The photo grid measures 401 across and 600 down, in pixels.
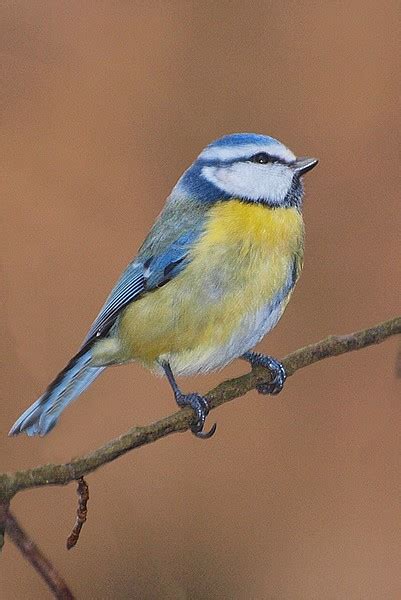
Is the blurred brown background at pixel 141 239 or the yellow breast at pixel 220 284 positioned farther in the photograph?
the yellow breast at pixel 220 284

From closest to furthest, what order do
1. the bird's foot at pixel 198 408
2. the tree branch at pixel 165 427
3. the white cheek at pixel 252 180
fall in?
the tree branch at pixel 165 427, the bird's foot at pixel 198 408, the white cheek at pixel 252 180

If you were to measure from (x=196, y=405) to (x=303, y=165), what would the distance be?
24 cm

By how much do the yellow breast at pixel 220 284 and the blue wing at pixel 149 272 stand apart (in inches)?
0.4

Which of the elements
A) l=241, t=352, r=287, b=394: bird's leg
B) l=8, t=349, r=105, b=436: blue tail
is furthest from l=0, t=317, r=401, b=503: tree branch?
l=8, t=349, r=105, b=436: blue tail

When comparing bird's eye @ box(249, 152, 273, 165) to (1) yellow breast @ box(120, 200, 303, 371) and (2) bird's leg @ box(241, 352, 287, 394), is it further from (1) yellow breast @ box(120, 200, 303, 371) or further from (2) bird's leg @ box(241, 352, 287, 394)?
(2) bird's leg @ box(241, 352, 287, 394)

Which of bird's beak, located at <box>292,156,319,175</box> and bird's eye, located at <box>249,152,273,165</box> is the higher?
bird's eye, located at <box>249,152,273,165</box>

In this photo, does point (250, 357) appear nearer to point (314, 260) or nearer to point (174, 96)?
point (314, 260)

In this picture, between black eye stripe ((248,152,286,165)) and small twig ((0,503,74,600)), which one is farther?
black eye stripe ((248,152,286,165))

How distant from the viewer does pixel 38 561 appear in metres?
0.63

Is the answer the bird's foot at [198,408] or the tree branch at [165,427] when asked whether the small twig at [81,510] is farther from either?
the bird's foot at [198,408]

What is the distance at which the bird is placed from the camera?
80 centimetres

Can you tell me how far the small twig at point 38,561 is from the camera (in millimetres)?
598

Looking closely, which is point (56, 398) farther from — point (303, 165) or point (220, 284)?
point (303, 165)

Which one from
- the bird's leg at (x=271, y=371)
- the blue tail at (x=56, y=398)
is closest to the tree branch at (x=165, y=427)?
the bird's leg at (x=271, y=371)
